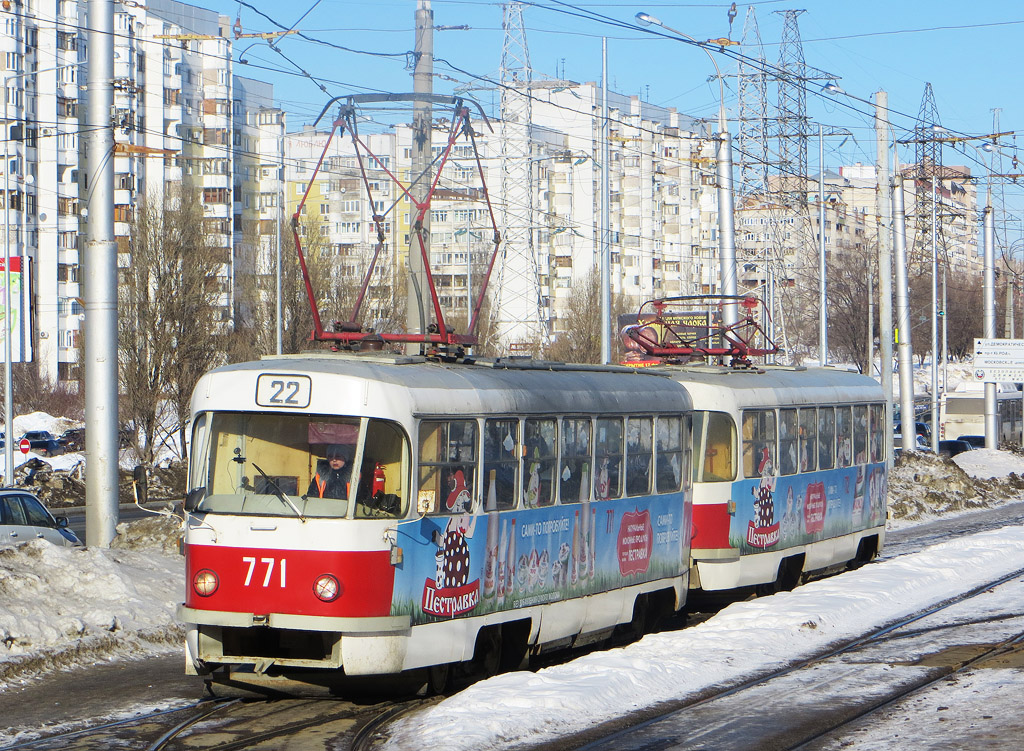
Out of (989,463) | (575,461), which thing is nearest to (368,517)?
(575,461)

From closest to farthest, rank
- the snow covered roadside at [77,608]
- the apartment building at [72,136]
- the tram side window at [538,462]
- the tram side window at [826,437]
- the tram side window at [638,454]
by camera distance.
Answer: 1. the tram side window at [538,462]
2. the snow covered roadside at [77,608]
3. the tram side window at [638,454]
4. the tram side window at [826,437]
5. the apartment building at [72,136]

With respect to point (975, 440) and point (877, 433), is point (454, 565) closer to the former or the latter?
point (877, 433)

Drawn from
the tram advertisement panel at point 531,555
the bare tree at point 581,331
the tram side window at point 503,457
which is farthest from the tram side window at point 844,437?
the bare tree at point 581,331

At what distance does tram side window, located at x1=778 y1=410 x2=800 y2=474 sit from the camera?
16922 millimetres

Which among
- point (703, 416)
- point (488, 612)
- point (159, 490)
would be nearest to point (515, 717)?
point (488, 612)

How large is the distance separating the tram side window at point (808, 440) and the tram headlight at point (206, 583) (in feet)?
31.5

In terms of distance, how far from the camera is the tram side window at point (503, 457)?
10758 millimetres

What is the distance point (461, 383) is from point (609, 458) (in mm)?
2483

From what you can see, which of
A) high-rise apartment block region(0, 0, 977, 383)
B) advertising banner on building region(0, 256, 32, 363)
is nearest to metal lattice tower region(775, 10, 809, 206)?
high-rise apartment block region(0, 0, 977, 383)

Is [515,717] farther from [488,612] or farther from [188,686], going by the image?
[188,686]

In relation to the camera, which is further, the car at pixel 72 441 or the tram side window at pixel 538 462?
the car at pixel 72 441

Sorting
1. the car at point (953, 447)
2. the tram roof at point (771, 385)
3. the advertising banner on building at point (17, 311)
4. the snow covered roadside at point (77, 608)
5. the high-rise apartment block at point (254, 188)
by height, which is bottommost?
the car at point (953, 447)

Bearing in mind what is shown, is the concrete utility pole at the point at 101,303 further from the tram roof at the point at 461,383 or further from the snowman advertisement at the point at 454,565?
the snowman advertisement at the point at 454,565

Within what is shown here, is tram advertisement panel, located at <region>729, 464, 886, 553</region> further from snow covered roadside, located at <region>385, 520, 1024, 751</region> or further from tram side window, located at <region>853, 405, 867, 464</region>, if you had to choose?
snow covered roadside, located at <region>385, 520, 1024, 751</region>
